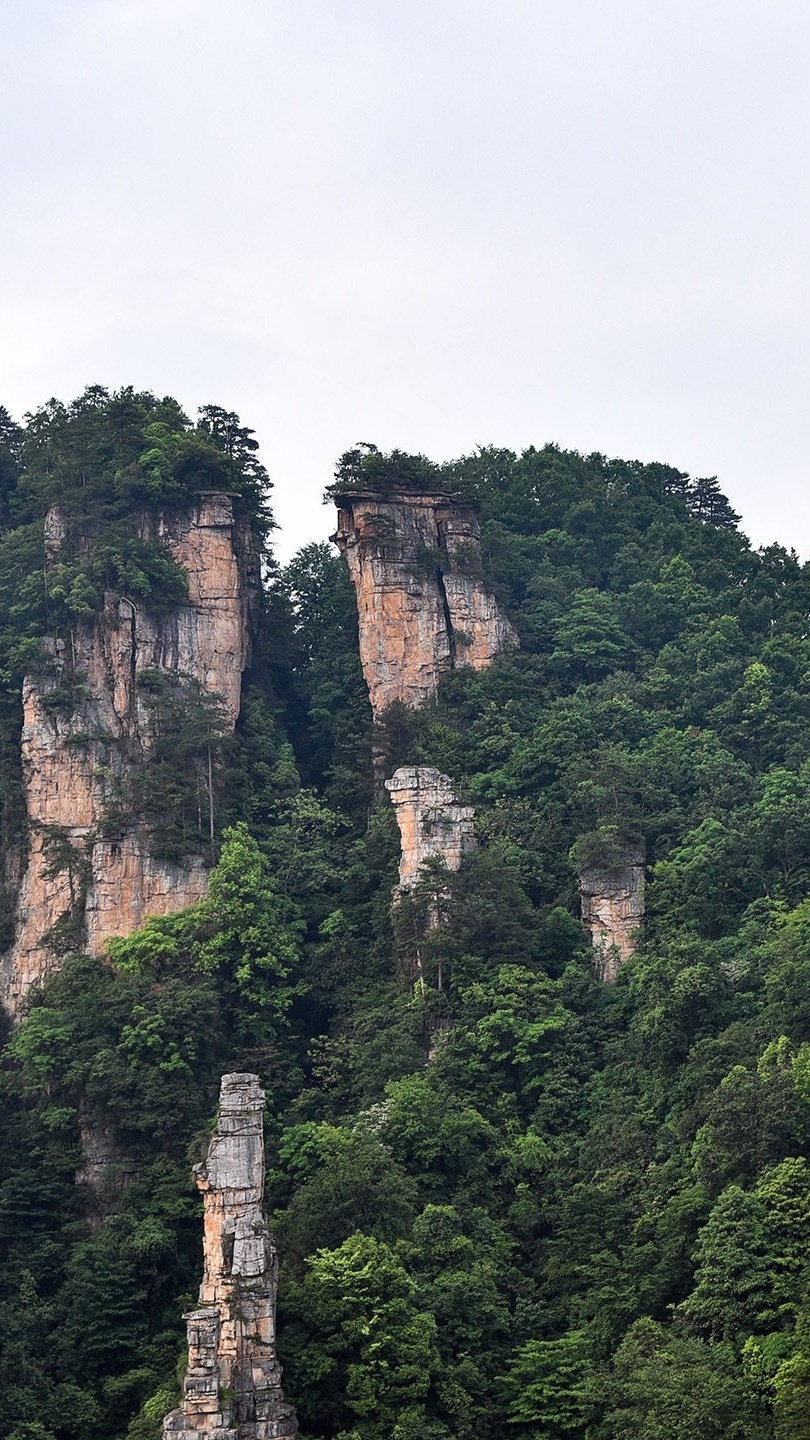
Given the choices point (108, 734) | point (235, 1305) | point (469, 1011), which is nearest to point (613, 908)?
point (469, 1011)

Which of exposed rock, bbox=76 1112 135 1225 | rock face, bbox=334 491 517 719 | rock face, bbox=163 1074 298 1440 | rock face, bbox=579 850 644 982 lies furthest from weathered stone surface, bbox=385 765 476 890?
rock face, bbox=163 1074 298 1440

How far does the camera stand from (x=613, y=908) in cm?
4278

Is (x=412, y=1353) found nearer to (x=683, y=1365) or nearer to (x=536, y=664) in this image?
(x=683, y=1365)

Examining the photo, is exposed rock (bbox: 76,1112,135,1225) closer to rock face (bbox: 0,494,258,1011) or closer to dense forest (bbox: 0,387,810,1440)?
dense forest (bbox: 0,387,810,1440)

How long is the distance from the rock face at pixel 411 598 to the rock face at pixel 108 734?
2.87 m

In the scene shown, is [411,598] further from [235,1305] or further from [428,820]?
[235,1305]

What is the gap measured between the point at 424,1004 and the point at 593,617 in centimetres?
1258

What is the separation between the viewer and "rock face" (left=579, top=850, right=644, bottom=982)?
4238 centimetres

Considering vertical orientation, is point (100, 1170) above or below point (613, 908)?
below

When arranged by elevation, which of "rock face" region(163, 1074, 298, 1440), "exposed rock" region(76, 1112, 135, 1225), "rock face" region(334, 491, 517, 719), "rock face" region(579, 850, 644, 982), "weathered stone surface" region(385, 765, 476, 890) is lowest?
"rock face" region(163, 1074, 298, 1440)

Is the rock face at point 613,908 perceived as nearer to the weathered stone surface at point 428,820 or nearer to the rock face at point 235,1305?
the weathered stone surface at point 428,820

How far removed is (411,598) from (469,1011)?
1168cm

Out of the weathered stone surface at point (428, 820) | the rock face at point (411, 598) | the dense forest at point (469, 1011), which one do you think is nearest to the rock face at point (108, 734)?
the dense forest at point (469, 1011)

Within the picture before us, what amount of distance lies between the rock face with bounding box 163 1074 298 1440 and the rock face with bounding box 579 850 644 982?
9.95m
